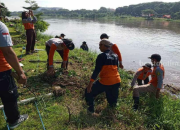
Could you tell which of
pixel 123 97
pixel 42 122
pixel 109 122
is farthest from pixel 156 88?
pixel 42 122

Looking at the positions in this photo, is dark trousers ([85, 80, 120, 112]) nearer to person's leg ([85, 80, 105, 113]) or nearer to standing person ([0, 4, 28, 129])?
person's leg ([85, 80, 105, 113])

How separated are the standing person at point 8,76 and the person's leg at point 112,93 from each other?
183cm

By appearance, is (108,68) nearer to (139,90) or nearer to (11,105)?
(139,90)

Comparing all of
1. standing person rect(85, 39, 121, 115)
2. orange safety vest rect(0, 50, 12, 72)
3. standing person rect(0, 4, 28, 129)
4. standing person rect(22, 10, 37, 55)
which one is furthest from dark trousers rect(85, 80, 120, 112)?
standing person rect(22, 10, 37, 55)

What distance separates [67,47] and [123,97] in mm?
2241

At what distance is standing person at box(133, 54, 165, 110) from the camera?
407cm

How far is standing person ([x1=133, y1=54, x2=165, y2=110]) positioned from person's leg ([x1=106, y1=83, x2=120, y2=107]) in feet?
2.53

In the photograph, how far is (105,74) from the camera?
133 inches

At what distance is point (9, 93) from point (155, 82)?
11.7 ft

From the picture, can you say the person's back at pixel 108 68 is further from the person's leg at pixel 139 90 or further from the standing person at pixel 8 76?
the standing person at pixel 8 76

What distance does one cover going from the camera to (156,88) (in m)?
4.32

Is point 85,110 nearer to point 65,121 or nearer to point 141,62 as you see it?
point 65,121

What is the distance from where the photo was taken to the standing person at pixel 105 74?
324cm

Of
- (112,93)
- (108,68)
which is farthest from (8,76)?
(112,93)
